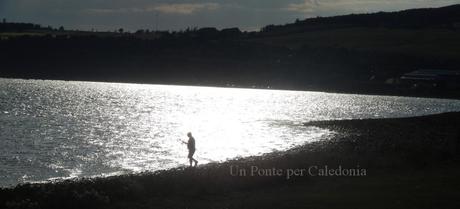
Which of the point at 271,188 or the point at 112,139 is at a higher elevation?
the point at 271,188

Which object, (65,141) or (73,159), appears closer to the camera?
(73,159)

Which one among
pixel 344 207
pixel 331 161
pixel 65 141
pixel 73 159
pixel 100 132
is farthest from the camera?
pixel 100 132

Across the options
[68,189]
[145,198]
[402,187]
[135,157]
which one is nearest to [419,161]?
[402,187]

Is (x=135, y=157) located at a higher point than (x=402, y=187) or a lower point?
lower

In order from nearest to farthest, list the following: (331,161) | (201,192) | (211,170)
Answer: (201,192) → (211,170) → (331,161)

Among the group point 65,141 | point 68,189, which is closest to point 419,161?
point 68,189

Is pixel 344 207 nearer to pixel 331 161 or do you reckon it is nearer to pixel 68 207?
pixel 68 207

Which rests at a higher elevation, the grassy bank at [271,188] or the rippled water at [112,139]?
the grassy bank at [271,188]

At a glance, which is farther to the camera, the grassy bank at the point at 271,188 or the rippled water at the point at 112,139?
the rippled water at the point at 112,139

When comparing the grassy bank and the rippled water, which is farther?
the rippled water

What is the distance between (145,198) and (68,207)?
3153mm

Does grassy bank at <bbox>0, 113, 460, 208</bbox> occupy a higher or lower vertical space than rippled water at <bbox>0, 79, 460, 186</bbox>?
higher

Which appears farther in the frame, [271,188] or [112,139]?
[112,139]

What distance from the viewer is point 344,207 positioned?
79.8ft
